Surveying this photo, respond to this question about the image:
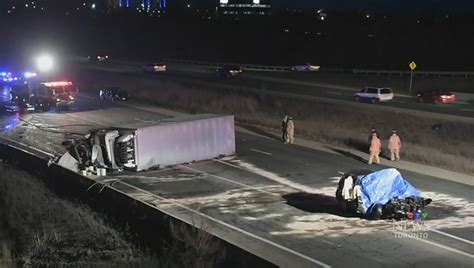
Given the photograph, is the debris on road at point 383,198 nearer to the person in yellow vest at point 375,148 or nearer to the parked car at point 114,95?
the person in yellow vest at point 375,148

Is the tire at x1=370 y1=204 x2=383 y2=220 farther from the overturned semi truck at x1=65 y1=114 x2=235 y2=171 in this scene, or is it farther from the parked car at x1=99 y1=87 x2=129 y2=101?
the parked car at x1=99 y1=87 x2=129 y2=101

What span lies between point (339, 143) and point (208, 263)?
2145cm

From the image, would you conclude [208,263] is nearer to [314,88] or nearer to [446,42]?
[314,88]

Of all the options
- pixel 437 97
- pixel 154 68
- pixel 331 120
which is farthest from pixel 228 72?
pixel 331 120

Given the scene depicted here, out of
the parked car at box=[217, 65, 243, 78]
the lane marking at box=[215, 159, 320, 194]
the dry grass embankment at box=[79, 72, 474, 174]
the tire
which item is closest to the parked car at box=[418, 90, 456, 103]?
the dry grass embankment at box=[79, 72, 474, 174]

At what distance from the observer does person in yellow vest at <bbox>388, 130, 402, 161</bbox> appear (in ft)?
89.6

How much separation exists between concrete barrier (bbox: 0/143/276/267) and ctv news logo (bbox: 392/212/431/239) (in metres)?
5.77

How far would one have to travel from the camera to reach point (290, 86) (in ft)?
209

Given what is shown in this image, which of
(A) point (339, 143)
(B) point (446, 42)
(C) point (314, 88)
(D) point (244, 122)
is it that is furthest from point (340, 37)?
(A) point (339, 143)

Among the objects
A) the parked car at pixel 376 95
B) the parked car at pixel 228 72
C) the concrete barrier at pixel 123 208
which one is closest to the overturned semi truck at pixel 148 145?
the concrete barrier at pixel 123 208

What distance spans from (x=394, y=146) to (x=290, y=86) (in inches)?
1443

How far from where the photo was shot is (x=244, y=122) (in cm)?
4225

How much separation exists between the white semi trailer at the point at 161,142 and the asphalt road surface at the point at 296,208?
0.53 m

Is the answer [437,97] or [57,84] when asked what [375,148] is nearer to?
[437,97]
